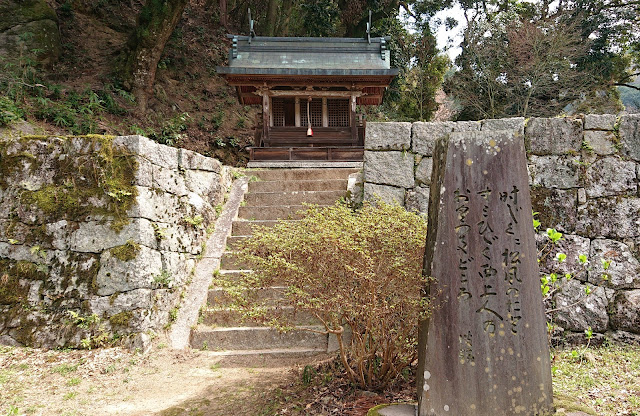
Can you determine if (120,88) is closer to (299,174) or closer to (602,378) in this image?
(299,174)

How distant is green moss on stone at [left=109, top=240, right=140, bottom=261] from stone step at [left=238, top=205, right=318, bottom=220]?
2.04 meters

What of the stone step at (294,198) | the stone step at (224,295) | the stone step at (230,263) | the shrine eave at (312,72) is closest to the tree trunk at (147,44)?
the shrine eave at (312,72)

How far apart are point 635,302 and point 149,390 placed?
227 inches

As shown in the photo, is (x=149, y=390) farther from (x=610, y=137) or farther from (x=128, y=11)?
(x=128, y=11)

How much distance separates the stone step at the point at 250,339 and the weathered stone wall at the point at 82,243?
605 mm

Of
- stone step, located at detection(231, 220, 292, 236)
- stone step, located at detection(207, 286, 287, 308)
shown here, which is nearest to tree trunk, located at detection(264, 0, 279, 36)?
stone step, located at detection(231, 220, 292, 236)

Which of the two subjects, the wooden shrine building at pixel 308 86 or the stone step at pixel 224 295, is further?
the wooden shrine building at pixel 308 86

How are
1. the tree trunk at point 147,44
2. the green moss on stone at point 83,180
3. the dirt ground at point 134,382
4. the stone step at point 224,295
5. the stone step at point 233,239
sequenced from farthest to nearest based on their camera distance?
the tree trunk at point 147,44 < the stone step at point 233,239 < the stone step at point 224,295 < the green moss on stone at point 83,180 < the dirt ground at point 134,382

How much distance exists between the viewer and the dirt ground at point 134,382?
12.2 ft

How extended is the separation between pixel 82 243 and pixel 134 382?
71.4 inches

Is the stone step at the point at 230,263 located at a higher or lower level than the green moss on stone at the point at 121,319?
higher

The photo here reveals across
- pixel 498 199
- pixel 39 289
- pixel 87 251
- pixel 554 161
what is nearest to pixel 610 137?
pixel 554 161

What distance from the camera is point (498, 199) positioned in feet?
10.1

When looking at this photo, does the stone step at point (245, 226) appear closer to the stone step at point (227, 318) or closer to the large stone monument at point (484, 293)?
the stone step at point (227, 318)
